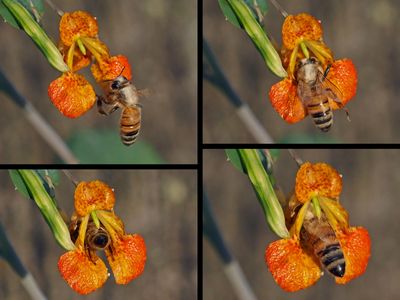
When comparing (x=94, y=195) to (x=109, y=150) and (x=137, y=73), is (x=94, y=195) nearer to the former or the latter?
(x=109, y=150)

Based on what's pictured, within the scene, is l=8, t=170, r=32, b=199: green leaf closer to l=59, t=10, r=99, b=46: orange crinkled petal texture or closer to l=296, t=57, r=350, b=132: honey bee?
l=59, t=10, r=99, b=46: orange crinkled petal texture

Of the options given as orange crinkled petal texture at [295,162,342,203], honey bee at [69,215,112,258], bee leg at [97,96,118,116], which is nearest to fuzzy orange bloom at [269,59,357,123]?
orange crinkled petal texture at [295,162,342,203]

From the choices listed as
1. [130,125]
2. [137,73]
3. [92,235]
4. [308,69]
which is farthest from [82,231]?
[308,69]

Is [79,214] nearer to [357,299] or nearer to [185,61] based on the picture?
[185,61]

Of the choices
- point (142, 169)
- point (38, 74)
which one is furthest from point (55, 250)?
point (38, 74)

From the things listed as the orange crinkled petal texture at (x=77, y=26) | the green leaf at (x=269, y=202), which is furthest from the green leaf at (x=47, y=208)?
the green leaf at (x=269, y=202)

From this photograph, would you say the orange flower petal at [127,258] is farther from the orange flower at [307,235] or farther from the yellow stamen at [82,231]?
the orange flower at [307,235]
